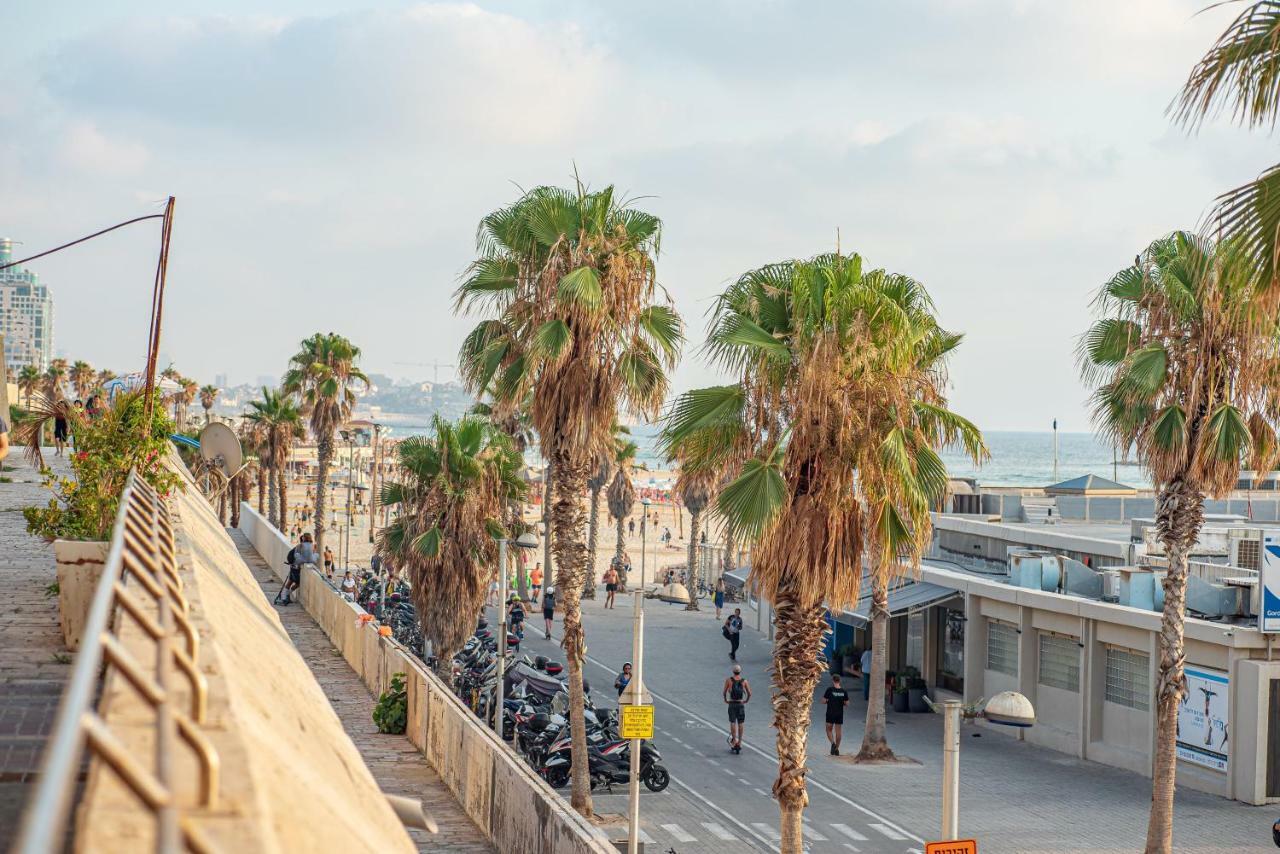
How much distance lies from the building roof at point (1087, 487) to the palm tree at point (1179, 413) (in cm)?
2901

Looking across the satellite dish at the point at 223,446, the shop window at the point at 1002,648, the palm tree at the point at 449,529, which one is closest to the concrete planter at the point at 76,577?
the satellite dish at the point at 223,446

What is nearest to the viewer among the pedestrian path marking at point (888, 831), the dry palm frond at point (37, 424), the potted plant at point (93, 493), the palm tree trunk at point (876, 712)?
the potted plant at point (93, 493)

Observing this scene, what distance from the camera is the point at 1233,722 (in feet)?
74.5

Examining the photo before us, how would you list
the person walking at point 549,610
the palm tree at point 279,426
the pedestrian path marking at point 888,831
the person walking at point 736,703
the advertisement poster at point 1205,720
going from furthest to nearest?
the palm tree at point 279,426 < the person walking at point 549,610 < the person walking at point 736,703 < the advertisement poster at point 1205,720 < the pedestrian path marking at point 888,831

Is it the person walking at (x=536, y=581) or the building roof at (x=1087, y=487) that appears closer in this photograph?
the building roof at (x=1087, y=487)

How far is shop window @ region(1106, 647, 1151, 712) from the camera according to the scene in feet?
81.9

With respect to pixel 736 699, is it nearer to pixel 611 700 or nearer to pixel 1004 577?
pixel 611 700

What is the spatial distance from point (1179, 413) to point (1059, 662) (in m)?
10.8

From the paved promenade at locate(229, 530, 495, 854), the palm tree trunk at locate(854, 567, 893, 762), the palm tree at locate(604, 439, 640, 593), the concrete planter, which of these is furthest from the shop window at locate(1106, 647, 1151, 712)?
the palm tree at locate(604, 439, 640, 593)

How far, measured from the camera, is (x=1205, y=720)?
23406 mm

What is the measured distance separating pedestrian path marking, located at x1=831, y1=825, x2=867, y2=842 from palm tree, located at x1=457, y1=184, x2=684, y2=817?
153 inches

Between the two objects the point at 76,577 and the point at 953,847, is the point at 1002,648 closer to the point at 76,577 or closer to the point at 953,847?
the point at 953,847

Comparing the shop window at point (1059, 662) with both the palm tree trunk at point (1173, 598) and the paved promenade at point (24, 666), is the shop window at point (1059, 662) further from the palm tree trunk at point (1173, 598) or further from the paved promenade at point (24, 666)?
the paved promenade at point (24, 666)

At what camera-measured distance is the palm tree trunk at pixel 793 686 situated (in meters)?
14.6
